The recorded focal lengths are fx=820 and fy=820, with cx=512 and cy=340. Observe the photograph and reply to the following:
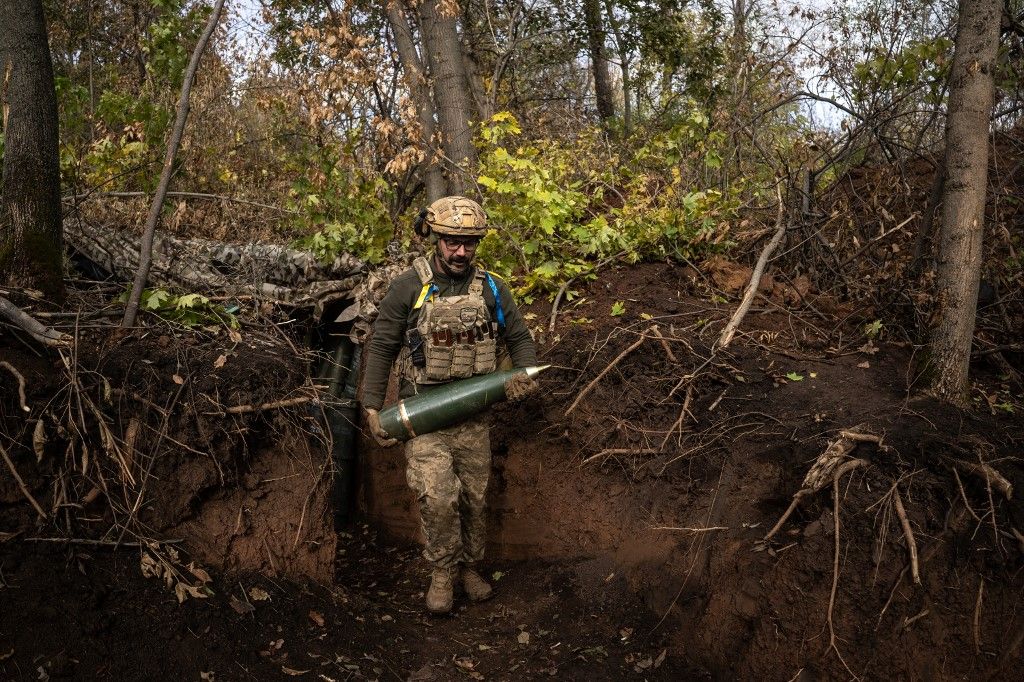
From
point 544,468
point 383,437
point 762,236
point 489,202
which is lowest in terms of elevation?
point 544,468

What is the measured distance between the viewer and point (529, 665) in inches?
181

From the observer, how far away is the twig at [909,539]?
3646 mm

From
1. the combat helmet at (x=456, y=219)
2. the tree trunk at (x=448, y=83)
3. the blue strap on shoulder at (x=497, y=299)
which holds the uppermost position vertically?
the tree trunk at (x=448, y=83)

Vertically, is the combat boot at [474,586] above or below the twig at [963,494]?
below

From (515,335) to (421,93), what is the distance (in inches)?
160

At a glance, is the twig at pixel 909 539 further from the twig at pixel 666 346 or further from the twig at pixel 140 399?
the twig at pixel 140 399

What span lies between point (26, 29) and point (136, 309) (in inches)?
68.1

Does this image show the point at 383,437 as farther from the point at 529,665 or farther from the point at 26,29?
the point at 26,29

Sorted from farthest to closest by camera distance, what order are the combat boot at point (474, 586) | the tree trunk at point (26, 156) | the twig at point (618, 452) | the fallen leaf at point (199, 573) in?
the combat boot at point (474, 586), the twig at point (618, 452), the tree trunk at point (26, 156), the fallen leaf at point (199, 573)

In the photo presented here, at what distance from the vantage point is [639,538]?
5.05 meters

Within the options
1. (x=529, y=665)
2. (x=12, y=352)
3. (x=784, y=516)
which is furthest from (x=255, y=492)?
(x=784, y=516)

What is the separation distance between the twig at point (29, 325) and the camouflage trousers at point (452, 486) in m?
2.05

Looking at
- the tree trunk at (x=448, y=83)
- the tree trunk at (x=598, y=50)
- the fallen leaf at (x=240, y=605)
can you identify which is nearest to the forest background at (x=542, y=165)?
the tree trunk at (x=448, y=83)

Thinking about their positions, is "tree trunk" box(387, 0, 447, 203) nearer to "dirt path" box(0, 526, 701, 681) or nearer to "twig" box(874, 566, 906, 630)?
"dirt path" box(0, 526, 701, 681)
